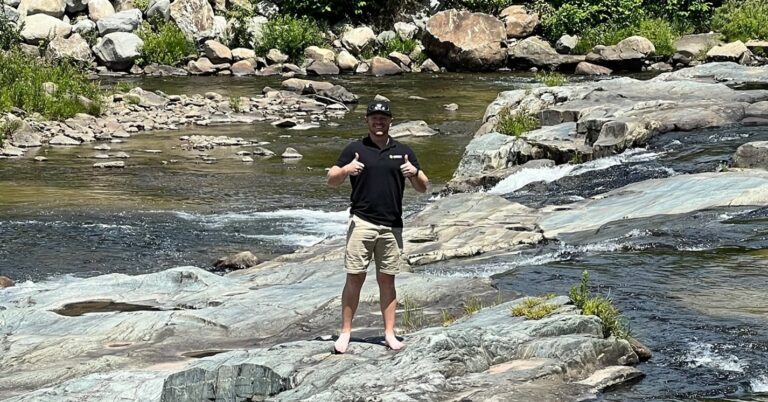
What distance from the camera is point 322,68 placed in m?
45.3

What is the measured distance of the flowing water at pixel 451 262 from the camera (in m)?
9.64

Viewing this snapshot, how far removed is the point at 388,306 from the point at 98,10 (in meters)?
43.8

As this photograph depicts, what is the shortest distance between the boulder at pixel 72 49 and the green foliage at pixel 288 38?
7458mm

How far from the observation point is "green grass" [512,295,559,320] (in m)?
9.05

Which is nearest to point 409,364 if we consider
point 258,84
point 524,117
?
point 524,117

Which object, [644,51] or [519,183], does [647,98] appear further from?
[644,51]

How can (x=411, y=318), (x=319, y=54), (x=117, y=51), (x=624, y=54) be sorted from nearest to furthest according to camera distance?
(x=411, y=318) < (x=624, y=54) < (x=117, y=51) < (x=319, y=54)

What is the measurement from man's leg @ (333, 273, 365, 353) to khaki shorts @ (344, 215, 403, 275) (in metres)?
0.10

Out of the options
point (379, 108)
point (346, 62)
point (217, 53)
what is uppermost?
point (379, 108)

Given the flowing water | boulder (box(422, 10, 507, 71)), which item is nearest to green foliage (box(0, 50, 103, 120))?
the flowing water

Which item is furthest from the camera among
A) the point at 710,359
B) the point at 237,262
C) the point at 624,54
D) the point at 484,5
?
the point at 484,5

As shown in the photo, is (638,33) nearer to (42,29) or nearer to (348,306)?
(42,29)

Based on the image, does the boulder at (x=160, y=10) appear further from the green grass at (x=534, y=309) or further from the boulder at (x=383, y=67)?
the green grass at (x=534, y=309)

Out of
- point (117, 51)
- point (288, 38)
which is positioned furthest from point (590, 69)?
point (117, 51)
